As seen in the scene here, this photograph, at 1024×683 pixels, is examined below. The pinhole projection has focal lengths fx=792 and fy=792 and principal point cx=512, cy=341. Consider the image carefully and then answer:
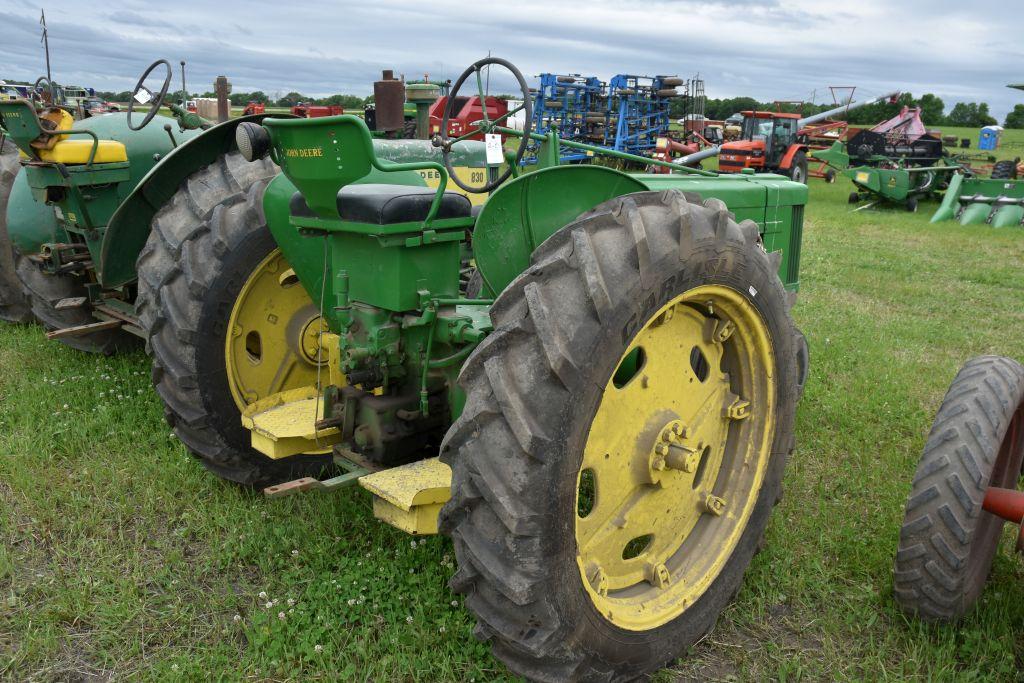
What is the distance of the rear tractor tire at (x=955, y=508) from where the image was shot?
8.24ft

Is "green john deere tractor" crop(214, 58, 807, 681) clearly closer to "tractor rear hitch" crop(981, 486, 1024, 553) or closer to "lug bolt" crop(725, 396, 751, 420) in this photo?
"lug bolt" crop(725, 396, 751, 420)

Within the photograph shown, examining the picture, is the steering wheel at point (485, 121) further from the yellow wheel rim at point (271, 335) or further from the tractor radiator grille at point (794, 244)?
the tractor radiator grille at point (794, 244)

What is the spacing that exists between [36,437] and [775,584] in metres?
3.60

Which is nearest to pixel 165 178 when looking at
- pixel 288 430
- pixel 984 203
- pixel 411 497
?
pixel 288 430

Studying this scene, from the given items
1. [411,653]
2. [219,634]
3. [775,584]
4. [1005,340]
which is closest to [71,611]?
[219,634]

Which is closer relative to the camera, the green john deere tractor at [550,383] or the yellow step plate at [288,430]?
the green john deere tractor at [550,383]

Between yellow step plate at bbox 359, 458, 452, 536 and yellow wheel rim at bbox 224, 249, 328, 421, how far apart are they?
1.01 m

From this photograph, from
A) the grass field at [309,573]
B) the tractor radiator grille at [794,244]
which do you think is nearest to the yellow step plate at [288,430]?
the grass field at [309,573]

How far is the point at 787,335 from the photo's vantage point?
8.47 feet

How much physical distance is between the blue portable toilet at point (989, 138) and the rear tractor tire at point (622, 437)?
33133 mm

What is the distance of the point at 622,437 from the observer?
2.37 m

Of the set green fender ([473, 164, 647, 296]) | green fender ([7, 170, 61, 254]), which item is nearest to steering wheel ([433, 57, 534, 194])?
green fender ([473, 164, 647, 296])

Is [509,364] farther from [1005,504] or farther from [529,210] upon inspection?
[1005,504]

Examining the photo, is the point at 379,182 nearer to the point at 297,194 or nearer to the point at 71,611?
the point at 297,194
